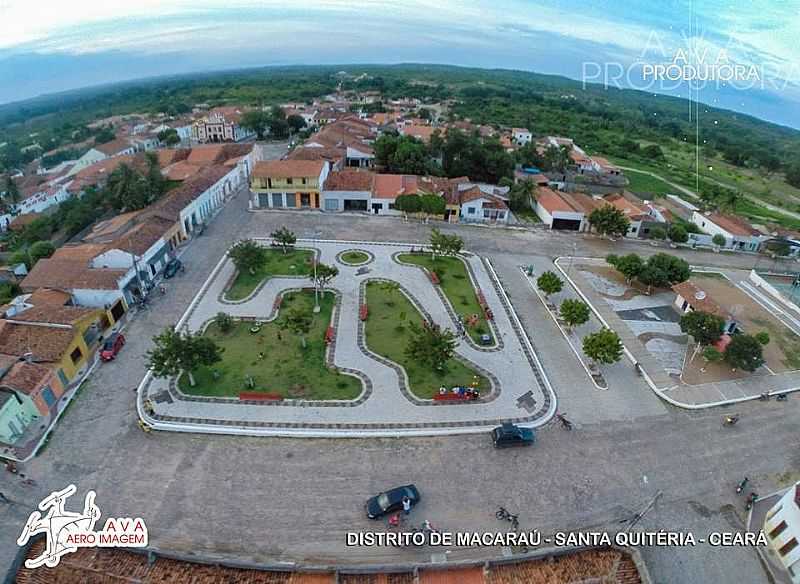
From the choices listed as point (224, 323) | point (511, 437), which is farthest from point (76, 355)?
point (511, 437)

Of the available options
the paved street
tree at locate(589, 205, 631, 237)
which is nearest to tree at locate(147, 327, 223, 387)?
the paved street

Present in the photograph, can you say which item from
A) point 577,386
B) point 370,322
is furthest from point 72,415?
point 577,386

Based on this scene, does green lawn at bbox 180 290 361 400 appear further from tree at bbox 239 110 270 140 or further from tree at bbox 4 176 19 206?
tree at bbox 239 110 270 140

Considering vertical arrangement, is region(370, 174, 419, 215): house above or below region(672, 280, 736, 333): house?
above

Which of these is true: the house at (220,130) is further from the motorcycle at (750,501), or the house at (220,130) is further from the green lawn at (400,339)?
the motorcycle at (750,501)

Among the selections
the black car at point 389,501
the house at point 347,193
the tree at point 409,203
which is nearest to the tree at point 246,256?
the house at point 347,193

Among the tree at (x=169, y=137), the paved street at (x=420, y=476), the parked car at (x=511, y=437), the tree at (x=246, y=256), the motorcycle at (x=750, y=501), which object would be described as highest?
the tree at (x=169, y=137)
